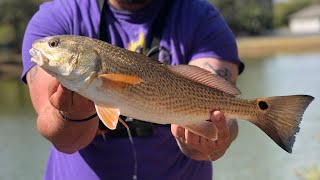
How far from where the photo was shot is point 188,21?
9.53 ft

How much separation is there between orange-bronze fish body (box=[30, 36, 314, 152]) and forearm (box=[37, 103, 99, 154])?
37 centimetres

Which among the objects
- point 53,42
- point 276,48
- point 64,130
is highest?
point 53,42

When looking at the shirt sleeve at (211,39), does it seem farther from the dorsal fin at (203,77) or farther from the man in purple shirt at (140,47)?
the dorsal fin at (203,77)

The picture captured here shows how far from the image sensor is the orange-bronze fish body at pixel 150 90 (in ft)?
6.95

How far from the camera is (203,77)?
2467 mm

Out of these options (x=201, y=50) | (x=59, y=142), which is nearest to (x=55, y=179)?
(x=59, y=142)

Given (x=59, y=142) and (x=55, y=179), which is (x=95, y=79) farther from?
(x=55, y=179)

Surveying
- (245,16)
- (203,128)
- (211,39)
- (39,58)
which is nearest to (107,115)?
(39,58)

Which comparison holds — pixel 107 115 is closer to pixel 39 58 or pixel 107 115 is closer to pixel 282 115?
pixel 39 58

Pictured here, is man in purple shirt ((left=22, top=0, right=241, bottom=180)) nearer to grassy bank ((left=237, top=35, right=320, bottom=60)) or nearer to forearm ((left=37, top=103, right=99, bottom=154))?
forearm ((left=37, top=103, right=99, bottom=154))

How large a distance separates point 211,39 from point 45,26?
0.82 m

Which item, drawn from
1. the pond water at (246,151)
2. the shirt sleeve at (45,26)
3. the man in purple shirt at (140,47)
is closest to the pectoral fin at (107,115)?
the man in purple shirt at (140,47)

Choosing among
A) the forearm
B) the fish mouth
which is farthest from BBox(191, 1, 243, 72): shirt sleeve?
the fish mouth

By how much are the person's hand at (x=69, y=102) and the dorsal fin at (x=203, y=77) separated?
378 mm
